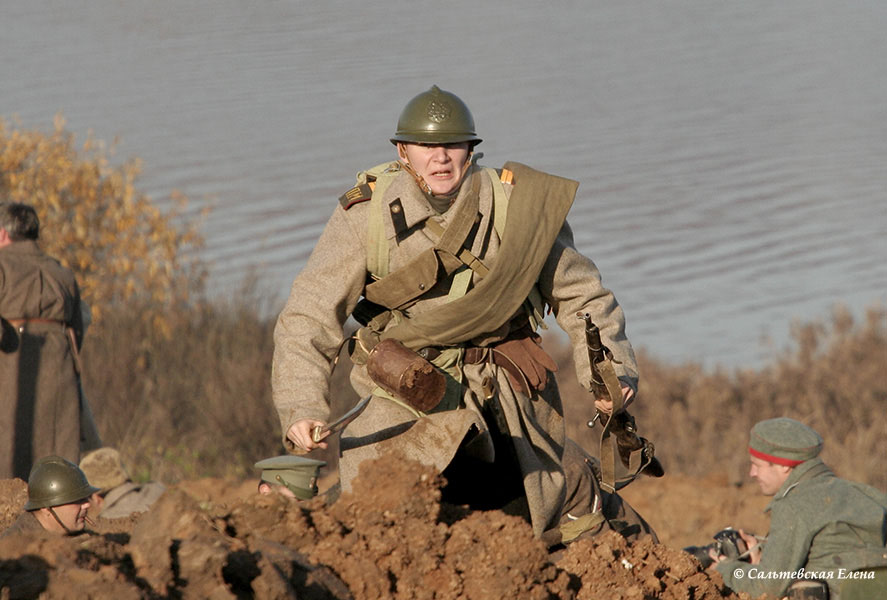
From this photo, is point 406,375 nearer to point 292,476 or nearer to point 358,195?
point 358,195

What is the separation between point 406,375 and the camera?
4.73m

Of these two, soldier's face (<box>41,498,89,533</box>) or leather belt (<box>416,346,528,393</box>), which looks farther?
soldier's face (<box>41,498,89,533</box>)

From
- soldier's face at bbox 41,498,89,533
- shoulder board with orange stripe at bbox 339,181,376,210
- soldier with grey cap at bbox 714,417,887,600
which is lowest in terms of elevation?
soldier with grey cap at bbox 714,417,887,600

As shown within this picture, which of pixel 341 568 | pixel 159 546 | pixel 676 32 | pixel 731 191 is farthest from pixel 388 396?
pixel 676 32

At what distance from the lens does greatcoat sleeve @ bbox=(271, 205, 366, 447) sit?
4816 millimetres

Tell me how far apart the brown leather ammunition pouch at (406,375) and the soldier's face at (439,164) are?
61 centimetres

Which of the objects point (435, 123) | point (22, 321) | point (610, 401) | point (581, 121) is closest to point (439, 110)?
point (435, 123)

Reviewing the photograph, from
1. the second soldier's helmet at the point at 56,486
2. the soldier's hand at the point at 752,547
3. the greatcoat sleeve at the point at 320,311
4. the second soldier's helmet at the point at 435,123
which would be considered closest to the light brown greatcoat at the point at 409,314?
the greatcoat sleeve at the point at 320,311

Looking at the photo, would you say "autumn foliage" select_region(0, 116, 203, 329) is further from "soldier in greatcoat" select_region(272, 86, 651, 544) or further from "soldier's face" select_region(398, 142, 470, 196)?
"soldier's face" select_region(398, 142, 470, 196)

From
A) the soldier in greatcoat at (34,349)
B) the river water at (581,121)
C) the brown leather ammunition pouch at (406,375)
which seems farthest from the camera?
the river water at (581,121)

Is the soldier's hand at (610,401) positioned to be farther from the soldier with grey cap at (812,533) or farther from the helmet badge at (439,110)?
the soldier with grey cap at (812,533)

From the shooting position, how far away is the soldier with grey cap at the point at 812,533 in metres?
6.22

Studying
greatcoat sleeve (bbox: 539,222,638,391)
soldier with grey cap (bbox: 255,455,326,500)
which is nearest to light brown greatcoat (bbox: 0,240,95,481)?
soldier with grey cap (bbox: 255,455,326,500)

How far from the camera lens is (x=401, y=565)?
4059 millimetres
